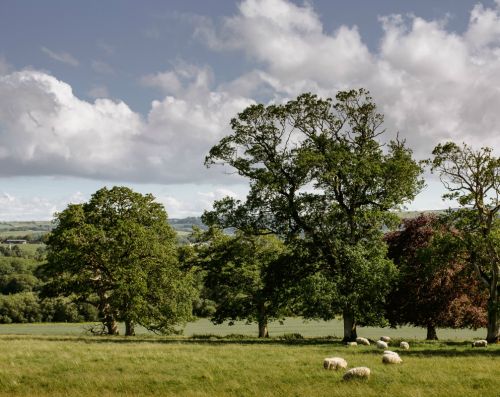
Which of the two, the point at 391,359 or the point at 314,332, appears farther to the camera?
the point at 314,332

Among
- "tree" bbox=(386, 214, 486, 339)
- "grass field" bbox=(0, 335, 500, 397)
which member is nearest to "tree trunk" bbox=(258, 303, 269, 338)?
"tree" bbox=(386, 214, 486, 339)

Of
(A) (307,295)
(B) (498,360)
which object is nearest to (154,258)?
(A) (307,295)

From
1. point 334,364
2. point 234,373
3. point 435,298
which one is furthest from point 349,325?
point 234,373

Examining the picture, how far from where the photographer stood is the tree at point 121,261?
48.7 meters

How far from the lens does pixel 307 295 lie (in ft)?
121

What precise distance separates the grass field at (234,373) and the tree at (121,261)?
660 inches

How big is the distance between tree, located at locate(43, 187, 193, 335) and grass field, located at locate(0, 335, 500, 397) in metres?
16.8

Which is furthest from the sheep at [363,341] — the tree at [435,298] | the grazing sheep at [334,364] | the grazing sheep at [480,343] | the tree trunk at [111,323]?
the tree trunk at [111,323]

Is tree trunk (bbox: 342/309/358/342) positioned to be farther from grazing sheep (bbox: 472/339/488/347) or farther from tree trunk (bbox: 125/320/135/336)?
tree trunk (bbox: 125/320/135/336)

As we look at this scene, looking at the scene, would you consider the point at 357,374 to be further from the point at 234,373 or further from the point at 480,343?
the point at 480,343

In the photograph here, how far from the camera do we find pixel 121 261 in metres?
50.3

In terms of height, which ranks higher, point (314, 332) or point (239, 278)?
point (239, 278)

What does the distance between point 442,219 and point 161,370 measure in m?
22.8

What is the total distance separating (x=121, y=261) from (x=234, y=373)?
28277 millimetres
